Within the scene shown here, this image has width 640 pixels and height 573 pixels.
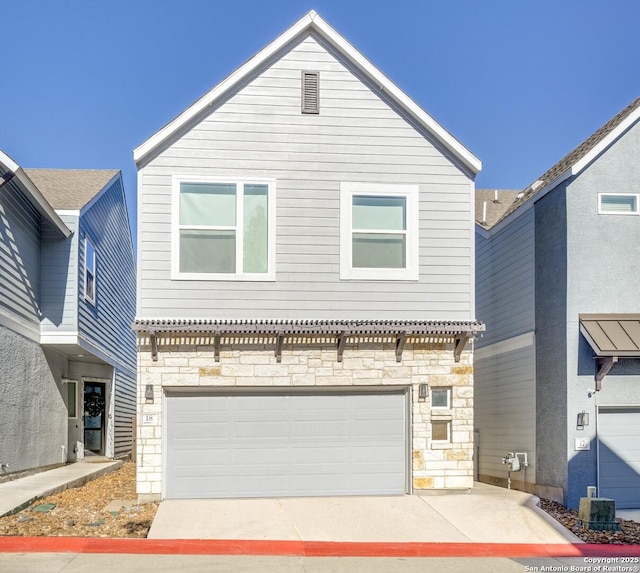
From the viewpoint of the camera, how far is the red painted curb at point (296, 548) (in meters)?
9.93

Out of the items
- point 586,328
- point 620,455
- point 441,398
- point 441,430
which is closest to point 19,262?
point 441,398

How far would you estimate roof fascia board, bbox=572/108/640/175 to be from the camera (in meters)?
14.1

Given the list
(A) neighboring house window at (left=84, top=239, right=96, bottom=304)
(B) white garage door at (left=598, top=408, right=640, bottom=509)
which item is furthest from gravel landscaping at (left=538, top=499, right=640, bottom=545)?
(A) neighboring house window at (left=84, top=239, right=96, bottom=304)

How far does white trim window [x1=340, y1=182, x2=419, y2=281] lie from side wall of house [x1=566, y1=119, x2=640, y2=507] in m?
2.83

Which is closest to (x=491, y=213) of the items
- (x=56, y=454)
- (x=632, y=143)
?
(x=632, y=143)

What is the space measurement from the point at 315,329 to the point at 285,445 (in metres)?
2.04

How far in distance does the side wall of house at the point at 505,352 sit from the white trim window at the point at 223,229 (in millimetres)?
5452

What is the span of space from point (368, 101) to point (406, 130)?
0.82 meters

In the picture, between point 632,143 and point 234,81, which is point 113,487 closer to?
point 234,81

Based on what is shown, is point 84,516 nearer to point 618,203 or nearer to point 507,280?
point 507,280

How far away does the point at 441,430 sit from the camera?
13578 millimetres

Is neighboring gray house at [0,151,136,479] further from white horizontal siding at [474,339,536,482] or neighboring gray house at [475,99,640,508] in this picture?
neighboring gray house at [475,99,640,508]

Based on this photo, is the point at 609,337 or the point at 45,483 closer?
the point at 609,337

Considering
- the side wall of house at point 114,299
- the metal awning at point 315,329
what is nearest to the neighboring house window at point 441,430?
the metal awning at point 315,329
